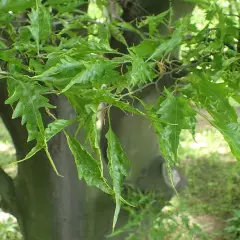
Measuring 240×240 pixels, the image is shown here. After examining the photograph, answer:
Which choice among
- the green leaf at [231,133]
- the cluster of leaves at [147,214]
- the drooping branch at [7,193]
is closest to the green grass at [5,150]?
the drooping branch at [7,193]

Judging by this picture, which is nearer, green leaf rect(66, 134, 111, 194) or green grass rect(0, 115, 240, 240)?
green leaf rect(66, 134, 111, 194)

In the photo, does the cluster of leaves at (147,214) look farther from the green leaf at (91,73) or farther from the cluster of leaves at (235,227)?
the green leaf at (91,73)

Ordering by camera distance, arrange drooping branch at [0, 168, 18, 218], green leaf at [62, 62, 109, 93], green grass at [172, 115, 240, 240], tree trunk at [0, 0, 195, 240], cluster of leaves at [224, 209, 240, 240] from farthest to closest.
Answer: green grass at [172, 115, 240, 240], cluster of leaves at [224, 209, 240, 240], drooping branch at [0, 168, 18, 218], tree trunk at [0, 0, 195, 240], green leaf at [62, 62, 109, 93]

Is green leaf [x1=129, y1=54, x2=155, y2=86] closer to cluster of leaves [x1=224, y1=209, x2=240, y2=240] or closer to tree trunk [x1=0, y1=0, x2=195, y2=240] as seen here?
tree trunk [x1=0, y1=0, x2=195, y2=240]

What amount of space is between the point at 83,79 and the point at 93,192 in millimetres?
1024

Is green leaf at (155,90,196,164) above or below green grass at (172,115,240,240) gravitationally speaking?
above

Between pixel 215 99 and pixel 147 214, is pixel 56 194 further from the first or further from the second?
pixel 215 99

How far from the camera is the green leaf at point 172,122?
1.57ft

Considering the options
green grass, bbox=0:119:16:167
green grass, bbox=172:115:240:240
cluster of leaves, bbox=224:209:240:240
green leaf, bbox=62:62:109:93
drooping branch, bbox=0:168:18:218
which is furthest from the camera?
green grass, bbox=0:119:16:167

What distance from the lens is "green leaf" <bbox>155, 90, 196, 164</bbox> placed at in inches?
18.8

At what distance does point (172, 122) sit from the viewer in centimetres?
50

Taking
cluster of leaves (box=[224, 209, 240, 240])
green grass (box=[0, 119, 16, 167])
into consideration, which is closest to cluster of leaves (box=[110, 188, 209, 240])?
cluster of leaves (box=[224, 209, 240, 240])

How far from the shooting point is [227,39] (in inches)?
29.7

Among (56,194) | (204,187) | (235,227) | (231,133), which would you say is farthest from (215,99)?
(204,187)
